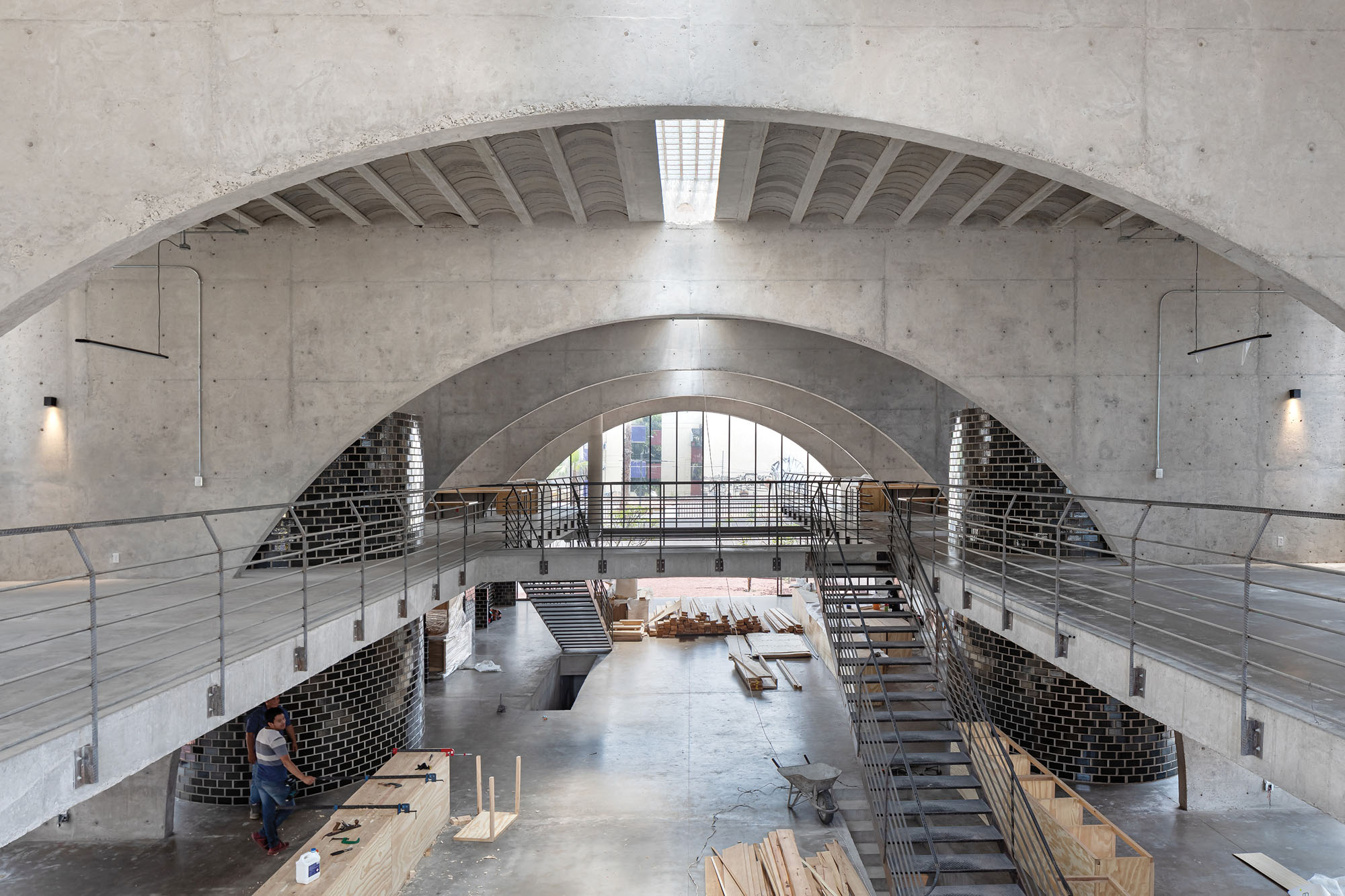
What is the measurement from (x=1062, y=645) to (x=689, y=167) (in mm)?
5532

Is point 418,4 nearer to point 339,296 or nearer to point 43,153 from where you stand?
point 43,153

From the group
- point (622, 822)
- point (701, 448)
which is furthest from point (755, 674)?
point (701, 448)

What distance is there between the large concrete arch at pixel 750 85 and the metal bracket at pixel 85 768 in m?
2.79

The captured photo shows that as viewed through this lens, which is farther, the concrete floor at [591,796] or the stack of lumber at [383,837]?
the concrete floor at [591,796]

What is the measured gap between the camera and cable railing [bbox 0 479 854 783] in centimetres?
435

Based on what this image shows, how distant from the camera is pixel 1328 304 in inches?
216

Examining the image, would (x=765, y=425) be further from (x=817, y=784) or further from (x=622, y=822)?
(x=622, y=822)

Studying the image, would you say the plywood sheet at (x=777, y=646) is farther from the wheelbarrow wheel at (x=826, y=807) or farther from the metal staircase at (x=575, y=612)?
the wheelbarrow wheel at (x=826, y=807)

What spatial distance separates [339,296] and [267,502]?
2.39 meters

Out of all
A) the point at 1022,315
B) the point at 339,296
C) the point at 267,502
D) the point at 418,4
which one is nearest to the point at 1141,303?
the point at 1022,315

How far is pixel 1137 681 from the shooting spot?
5.30 m

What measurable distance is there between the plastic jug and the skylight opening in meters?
6.25

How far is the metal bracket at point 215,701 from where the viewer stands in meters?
5.02

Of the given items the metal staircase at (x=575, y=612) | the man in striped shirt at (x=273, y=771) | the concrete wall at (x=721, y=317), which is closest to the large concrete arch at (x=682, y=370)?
the metal staircase at (x=575, y=612)
